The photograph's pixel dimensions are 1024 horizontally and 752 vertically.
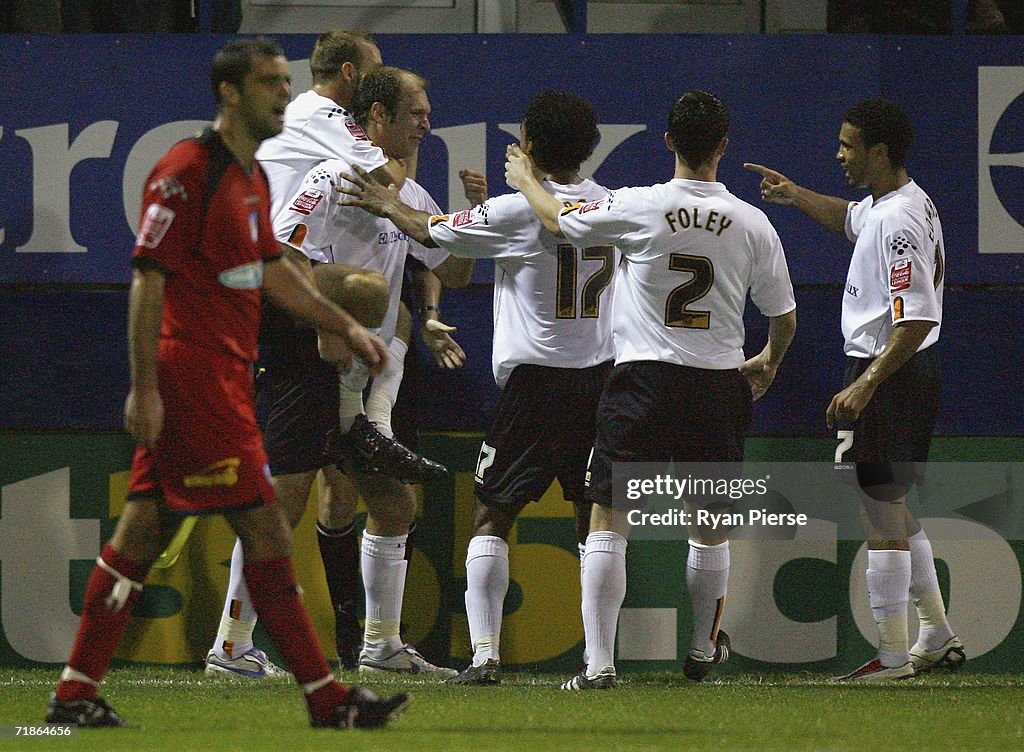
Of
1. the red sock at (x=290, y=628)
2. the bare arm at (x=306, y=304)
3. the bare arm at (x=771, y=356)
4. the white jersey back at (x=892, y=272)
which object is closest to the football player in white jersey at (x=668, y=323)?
the bare arm at (x=771, y=356)

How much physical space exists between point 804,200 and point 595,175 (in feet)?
3.17

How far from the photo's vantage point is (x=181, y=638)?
Result: 6.75 m

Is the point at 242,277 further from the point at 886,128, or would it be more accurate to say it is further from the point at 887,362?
the point at 886,128

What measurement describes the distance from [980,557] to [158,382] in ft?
13.2

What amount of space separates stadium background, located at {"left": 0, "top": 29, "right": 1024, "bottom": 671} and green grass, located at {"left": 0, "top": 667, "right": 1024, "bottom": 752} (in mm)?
759

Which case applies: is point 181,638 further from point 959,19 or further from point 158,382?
point 959,19

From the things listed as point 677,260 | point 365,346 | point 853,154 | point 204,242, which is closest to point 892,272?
point 853,154

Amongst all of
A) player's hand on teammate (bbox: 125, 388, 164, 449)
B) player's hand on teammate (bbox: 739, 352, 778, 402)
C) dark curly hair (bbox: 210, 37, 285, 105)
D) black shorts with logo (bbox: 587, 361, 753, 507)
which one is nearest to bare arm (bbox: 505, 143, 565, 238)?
black shorts with logo (bbox: 587, 361, 753, 507)

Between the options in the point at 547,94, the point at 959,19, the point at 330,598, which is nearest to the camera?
the point at 547,94

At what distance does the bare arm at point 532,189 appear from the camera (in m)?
5.71

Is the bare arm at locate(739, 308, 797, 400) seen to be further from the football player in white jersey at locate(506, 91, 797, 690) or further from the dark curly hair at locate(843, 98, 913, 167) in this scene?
the dark curly hair at locate(843, 98, 913, 167)

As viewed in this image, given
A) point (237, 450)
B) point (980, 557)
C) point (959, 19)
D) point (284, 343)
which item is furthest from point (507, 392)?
point (959, 19)

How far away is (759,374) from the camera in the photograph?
20.5 feet

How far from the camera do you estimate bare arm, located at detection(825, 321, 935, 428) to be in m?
6.06
